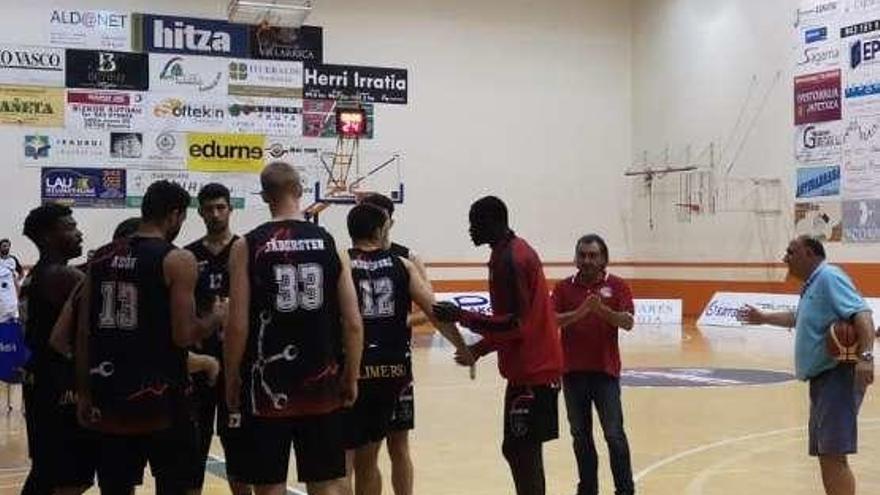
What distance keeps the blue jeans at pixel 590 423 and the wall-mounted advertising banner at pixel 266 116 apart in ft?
68.3

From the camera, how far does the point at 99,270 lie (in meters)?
5.03

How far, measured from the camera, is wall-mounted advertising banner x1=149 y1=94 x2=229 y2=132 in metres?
26.4

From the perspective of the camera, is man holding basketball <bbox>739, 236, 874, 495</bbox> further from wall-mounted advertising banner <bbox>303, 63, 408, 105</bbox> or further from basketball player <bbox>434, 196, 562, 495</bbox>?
wall-mounted advertising banner <bbox>303, 63, 408, 105</bbox>

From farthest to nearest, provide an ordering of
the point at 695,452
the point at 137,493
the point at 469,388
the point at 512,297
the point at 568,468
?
the point at 469,388 → the point at 695,452 → the point at 568,468 → the point at 137,493 → the point at 512,297

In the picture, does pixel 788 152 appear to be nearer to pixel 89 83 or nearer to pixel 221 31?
pixel 221 31

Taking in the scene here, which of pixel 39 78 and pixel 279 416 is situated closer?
pixel 279 416

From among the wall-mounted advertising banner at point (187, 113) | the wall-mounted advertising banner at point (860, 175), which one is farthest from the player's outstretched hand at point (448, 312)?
the wall-mounted advertising banner at point (187, 113)

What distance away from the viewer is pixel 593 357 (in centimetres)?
746

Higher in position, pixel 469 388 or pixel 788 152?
pixel 788 152

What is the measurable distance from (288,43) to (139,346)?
23542 mm

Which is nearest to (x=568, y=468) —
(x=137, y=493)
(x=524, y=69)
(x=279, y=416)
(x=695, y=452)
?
(x=695, y=452)

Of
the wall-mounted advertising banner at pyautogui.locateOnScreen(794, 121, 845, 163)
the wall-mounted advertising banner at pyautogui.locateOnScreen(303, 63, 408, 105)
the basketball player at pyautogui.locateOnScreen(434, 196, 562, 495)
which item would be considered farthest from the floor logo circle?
the wall-mounted advertising banner at pyautogui.locateOnScreen(303, 63, 408, 105)

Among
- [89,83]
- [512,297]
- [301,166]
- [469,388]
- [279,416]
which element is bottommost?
[469,388]

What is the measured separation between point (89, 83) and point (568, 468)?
64.6ft
